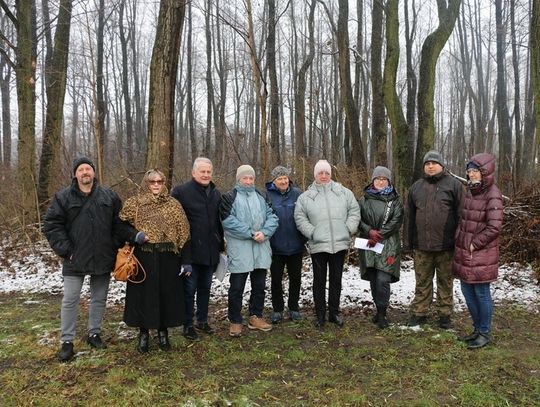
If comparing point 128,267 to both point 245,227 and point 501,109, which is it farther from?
point 501,109

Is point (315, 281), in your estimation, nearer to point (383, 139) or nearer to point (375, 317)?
point (375, 317)

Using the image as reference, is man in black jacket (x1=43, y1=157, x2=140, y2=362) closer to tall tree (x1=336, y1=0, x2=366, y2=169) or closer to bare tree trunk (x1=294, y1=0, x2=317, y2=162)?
tall tree (x1=336, y1=0, x2=366, y2=169)

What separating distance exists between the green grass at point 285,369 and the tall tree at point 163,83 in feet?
8.76

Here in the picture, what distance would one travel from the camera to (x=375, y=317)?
5.82 m

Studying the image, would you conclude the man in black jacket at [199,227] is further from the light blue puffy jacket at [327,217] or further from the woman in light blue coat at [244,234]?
the light blue puffy jacket at [327,217]

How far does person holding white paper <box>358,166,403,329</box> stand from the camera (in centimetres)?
548

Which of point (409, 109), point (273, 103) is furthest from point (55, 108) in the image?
point (409, 109)

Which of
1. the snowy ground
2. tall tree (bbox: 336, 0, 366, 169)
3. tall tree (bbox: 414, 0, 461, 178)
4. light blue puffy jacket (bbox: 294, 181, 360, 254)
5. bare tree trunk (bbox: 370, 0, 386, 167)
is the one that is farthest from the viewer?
tall tree (bbox: 336, 0, 366, 169)

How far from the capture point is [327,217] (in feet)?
18.0

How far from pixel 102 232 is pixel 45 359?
1390mm

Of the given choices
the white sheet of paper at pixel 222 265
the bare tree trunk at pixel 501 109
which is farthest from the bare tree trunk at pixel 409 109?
the white sheet of paper at pixel 222 265

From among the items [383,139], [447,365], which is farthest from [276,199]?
[383,139]

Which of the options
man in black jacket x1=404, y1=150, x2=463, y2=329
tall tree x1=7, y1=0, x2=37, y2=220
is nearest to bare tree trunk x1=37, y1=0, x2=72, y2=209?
tall tree x1=7, y1=0, x2=37, y2=220

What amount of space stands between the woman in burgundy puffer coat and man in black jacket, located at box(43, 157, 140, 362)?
3.36m
